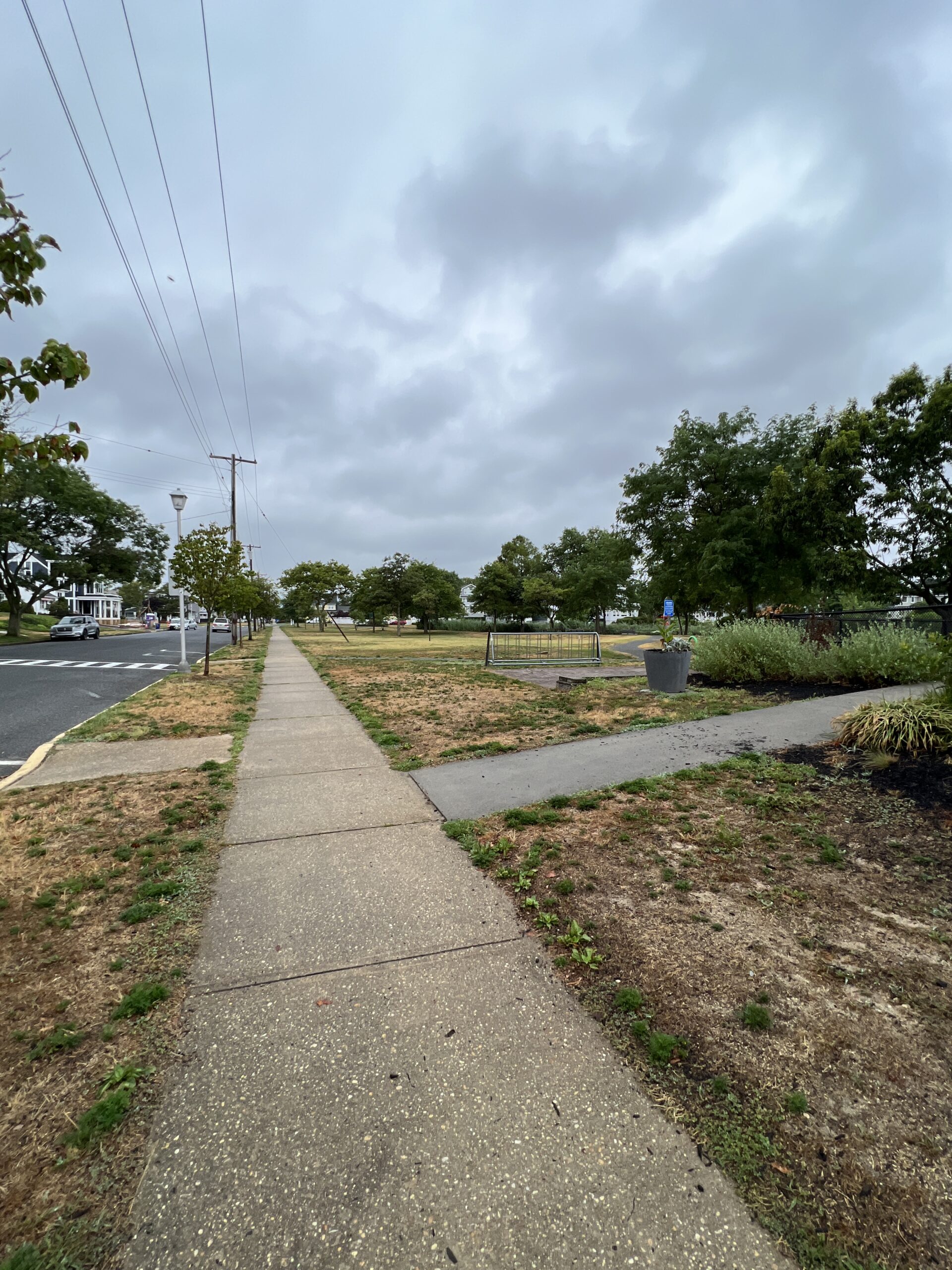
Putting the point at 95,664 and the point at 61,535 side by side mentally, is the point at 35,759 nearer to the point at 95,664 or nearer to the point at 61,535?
the point at 95,664

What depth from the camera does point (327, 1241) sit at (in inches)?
55.2

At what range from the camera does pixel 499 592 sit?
66.3 m

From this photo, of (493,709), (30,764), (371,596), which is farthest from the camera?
(371,596)

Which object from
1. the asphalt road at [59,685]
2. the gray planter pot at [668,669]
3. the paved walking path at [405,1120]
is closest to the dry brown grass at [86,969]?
the paved walking path at [405,1120]

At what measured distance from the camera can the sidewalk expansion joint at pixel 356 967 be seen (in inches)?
95.0

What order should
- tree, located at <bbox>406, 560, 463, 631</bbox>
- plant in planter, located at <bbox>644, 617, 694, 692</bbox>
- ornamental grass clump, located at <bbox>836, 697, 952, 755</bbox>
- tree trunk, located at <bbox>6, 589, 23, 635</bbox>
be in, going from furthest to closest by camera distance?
tree, located at <bbox>406, 560, 463, 631</bbox> → tree trunk, located at <bbox>6, 589, 23, 635</bbox> → plant in planter, located at <bbox>644, 617, 694, 692</bbox> → ornamental grass clump, located at <bbox>836, 697, 952, 755</bbox>

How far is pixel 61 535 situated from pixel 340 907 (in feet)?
139

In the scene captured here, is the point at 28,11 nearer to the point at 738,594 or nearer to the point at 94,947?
the point at 94,947

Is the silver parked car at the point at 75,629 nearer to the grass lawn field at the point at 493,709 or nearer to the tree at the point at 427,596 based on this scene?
the tree at the point at 427,596

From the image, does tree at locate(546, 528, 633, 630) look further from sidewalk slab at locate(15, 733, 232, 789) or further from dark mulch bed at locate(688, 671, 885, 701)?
sidewalk slab at locate(15, 733, 232, 789)

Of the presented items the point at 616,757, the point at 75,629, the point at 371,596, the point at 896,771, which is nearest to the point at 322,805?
the point at 616,757

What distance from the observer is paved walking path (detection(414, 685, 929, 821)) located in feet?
16.0

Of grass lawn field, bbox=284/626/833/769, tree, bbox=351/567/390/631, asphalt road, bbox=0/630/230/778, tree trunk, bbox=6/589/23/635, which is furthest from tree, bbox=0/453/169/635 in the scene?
grass lawn field, bbox=284/626/833/769

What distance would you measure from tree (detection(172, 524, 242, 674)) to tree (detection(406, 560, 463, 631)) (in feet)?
111
